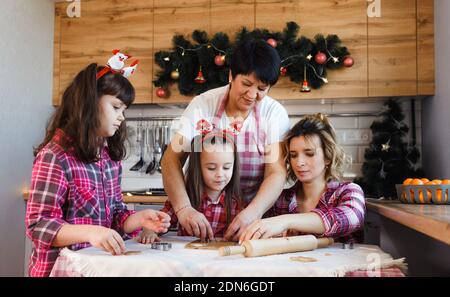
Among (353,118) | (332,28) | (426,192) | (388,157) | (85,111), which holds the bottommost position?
(426,192)

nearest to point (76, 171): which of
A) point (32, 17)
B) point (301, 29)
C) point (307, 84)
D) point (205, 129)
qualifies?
point (205, 129)

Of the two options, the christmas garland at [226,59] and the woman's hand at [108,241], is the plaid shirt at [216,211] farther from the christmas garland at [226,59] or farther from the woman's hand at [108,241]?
the christmas garland at [226,59]

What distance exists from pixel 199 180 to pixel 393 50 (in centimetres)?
162

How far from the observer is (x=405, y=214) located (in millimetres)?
978

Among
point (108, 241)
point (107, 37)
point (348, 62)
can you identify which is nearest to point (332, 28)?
point (348, 62)

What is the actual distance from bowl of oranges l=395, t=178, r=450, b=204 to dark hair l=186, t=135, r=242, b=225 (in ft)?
1.83

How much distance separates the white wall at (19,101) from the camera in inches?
93.6

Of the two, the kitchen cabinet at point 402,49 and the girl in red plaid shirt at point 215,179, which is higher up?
the kitchen cabinet at point 402,49

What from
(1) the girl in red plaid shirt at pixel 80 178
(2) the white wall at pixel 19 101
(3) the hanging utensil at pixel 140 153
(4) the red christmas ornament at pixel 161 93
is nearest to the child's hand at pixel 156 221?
(1) the girl in red plaid shirt at pixel 80 178

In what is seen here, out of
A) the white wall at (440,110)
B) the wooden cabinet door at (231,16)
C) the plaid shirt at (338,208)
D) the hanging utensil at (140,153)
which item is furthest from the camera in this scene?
the hanging utensil at (140,153)

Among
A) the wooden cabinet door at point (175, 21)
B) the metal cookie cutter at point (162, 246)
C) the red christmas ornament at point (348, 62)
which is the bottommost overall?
the metal cookie cutter at point (162, 246)

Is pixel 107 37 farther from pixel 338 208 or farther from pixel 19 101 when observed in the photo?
pixel 338 208

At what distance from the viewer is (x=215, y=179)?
1.24 m

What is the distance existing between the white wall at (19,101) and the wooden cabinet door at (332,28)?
1.35 m
